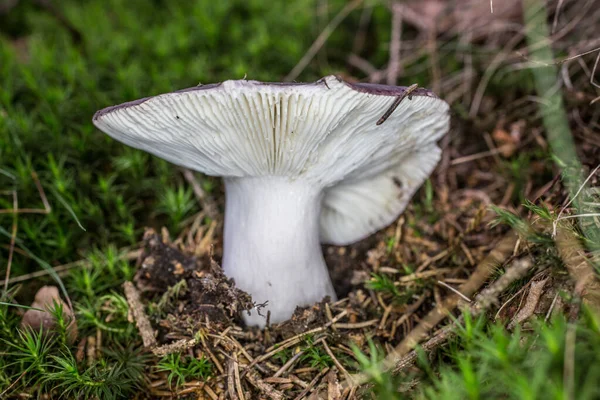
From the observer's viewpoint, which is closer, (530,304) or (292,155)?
(530,304)

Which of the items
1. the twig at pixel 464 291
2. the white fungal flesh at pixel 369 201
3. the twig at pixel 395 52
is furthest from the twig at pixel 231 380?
the twig at pixel 395 52

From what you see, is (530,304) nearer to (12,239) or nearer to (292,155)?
(292,155)

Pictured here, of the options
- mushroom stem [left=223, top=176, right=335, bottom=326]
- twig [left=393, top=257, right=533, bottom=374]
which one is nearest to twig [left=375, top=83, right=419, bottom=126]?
mushroom stem [left=223, top=176, right=335, bottom=326]

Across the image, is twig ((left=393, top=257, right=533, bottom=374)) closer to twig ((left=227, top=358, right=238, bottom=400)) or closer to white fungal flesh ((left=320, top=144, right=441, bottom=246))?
twig ((left=227, top=358, right=238, bottom=400))

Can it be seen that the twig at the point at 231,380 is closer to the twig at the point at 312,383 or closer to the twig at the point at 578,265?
the twig at the point at 312,383

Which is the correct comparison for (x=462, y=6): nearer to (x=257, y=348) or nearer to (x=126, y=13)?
(x=126, y=13)

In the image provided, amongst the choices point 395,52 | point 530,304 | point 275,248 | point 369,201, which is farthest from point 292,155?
point 395,52

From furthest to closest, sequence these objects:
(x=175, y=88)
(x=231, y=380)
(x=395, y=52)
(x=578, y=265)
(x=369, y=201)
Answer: (x=395, y=52), (x=175, y=88), (x=369, y=201), (x=231, y=380), (x=578, y=265)
